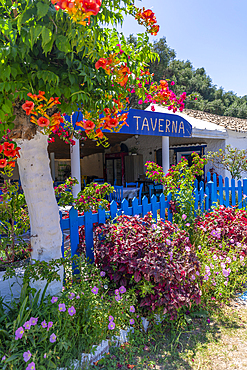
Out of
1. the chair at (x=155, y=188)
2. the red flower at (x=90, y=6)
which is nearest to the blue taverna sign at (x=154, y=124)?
the chair at (x=155, y=188)

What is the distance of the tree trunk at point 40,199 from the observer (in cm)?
190

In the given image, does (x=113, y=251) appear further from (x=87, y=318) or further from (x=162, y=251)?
(x=87, y=318)

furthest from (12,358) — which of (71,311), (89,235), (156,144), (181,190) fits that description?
(156,144)

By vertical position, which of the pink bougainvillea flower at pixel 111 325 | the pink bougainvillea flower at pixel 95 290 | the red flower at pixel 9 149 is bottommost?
the pink bougainvillea flower at pixel 111 325

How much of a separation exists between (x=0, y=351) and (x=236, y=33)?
1196 cm

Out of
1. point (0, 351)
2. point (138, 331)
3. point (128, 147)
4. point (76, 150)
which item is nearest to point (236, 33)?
point (128, 147)

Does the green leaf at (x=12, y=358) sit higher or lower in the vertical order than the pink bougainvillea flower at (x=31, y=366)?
higher

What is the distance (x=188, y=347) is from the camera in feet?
6.71

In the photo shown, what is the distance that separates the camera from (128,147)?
12102mm

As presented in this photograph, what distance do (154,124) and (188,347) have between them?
214 inches

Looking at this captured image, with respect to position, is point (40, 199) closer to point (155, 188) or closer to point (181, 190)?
point (181, 190)

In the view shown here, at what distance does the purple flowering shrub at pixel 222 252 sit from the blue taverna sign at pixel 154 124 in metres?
3.14

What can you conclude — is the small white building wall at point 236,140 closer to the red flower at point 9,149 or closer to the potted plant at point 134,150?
the potted plant at point 134,150

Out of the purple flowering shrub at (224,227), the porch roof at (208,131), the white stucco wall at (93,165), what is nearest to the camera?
the purple flowering shrub at (224,227)
